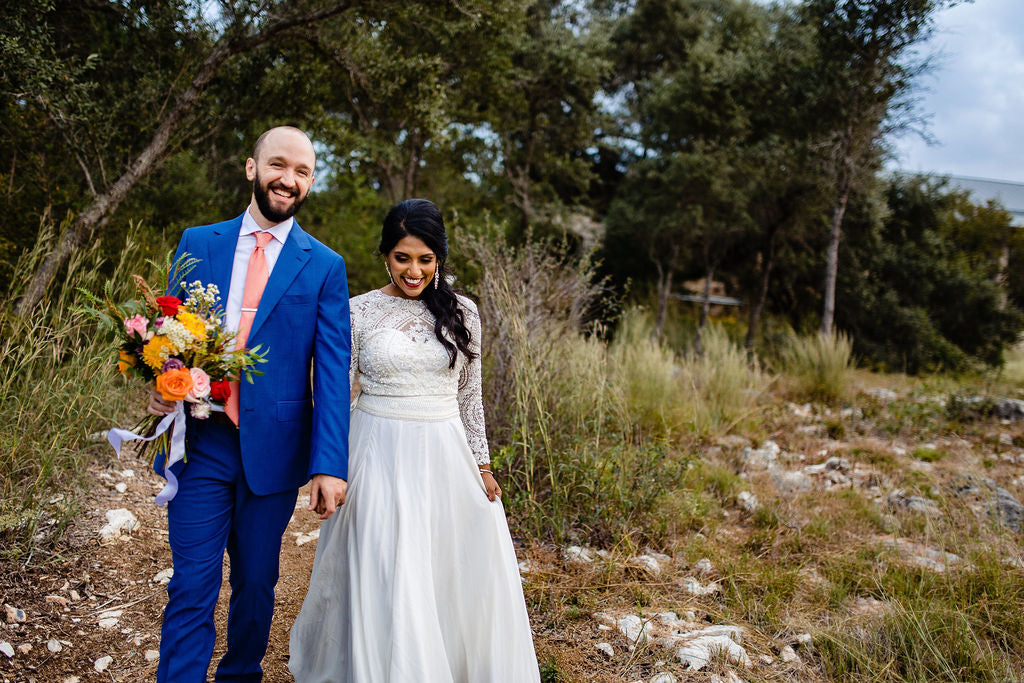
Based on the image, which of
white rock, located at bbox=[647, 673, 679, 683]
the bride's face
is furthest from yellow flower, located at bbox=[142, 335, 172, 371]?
white rock, located at bbox=[647, 673, 679, 683]

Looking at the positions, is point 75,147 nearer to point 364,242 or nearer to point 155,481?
point 155,481

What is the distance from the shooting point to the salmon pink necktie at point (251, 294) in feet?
7.42

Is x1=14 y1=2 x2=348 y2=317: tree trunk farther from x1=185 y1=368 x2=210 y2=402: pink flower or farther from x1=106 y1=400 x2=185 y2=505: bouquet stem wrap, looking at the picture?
x1=185 y1=368 x2=210 y2=402: pink flower

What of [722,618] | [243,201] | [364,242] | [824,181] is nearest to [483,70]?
[364,242]

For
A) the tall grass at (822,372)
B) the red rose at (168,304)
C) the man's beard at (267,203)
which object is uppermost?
the man's beard at (267,203)

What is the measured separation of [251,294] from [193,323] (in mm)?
388

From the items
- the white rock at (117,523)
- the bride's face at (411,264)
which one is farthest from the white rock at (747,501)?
the white rock at (117,523)

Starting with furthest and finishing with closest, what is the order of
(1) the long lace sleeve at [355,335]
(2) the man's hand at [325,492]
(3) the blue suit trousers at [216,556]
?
(1) the long lace sleeve at [355,335] → (2) the man's hand at [325,492] → (3) the blue suit trousers at [216,556]

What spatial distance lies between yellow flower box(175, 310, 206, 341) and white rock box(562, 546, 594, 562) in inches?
105

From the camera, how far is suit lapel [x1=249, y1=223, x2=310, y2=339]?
2.26 metres

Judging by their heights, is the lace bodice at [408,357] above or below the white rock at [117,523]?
above

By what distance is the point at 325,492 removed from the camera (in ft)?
7.38

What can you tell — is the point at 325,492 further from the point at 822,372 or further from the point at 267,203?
the point at 822,372

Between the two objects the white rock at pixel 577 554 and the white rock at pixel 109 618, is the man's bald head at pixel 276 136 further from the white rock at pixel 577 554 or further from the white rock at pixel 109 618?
the white rock at pixel 577 554
